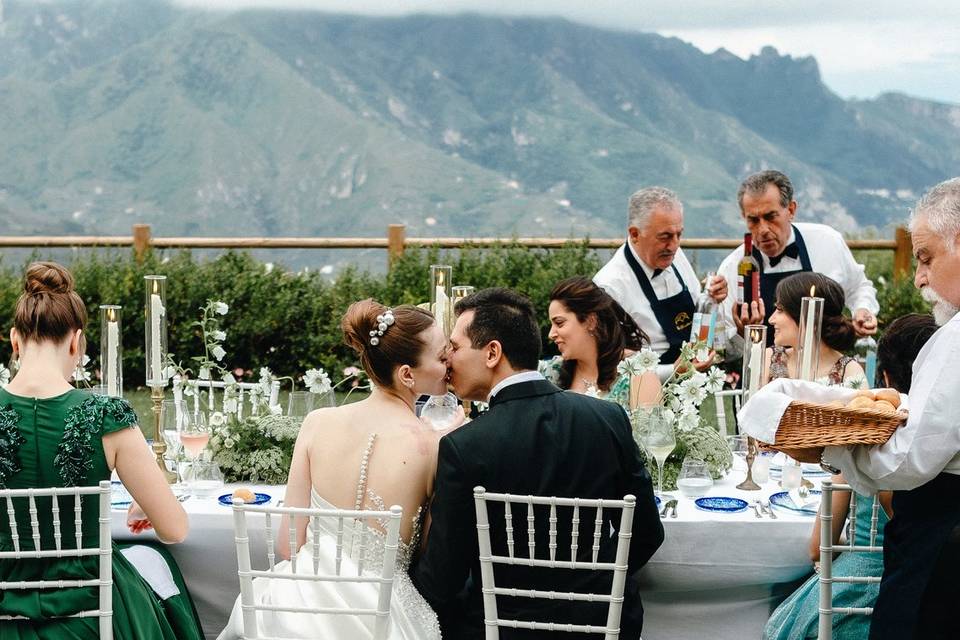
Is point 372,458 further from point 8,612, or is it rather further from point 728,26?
point 728,26

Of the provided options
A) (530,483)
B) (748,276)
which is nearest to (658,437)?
(530,483)

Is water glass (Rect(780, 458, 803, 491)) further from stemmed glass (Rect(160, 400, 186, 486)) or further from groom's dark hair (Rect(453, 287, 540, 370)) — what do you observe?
stemmed glass (Rect(160, 400, 186, 486))

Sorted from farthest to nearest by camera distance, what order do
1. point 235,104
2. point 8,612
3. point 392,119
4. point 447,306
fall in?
point 392,119 < point 235,104 < point 447,306 < point 8,612

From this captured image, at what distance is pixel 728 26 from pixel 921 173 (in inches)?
690

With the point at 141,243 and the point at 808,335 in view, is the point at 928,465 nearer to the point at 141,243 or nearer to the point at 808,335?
the point at 808,335

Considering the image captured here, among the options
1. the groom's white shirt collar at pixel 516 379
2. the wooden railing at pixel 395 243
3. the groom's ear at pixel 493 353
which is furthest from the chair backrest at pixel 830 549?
the wooden railing at pixel 395 243

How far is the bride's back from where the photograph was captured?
2857 millimetres

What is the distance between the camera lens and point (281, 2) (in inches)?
3164

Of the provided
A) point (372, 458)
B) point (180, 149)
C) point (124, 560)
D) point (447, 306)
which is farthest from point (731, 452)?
point (180, 149)

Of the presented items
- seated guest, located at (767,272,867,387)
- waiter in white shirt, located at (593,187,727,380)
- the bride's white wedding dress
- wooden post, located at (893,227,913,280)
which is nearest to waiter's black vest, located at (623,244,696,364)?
waiter in white shirt, located at (593,187,727,380)

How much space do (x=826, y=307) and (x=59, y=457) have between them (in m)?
2.99

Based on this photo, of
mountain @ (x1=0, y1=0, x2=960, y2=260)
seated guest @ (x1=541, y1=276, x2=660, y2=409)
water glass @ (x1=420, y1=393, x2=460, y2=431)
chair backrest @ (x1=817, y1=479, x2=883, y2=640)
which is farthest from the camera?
mountain @ (x1=0, y1=0, x2=960, y2=260)

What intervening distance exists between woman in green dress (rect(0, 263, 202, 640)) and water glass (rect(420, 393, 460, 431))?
2.79ft

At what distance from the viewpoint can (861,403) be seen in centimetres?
224
